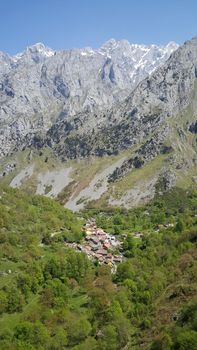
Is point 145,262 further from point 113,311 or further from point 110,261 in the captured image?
point 113,311

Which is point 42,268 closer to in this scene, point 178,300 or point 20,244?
point 20,244

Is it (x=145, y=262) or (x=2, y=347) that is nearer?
(x=2, y=347)

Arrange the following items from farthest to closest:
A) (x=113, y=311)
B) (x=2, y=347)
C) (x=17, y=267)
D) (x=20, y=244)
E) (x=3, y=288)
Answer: (x=20, y=244) → (x=17, y=267) → (x=3, y=288) → (x=113, y=311) → (x=2, y=347)

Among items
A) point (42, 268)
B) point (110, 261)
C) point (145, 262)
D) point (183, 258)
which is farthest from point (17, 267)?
point (183, 258)

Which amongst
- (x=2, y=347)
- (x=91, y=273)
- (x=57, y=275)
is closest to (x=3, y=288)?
(x=57, y=275)

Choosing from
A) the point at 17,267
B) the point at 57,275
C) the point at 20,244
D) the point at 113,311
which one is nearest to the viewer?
the point at 113,311

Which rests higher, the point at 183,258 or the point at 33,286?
the point at 33,286

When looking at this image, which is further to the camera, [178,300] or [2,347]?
[178,300]

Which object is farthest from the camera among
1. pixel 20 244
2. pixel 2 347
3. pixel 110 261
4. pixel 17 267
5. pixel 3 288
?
pixel 20 244

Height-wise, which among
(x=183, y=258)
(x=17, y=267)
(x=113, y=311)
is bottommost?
(x=183, y=258)
